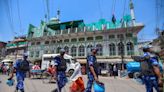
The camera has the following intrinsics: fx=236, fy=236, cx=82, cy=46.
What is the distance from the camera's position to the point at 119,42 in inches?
1688

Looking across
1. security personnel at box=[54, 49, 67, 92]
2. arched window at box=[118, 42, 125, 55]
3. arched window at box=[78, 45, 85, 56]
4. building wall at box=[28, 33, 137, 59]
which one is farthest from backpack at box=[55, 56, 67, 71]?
arched window at box=[78, 45, 85, 56]

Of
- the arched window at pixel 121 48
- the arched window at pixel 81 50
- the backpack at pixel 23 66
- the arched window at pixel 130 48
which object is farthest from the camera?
the arched window at pixel 81 50

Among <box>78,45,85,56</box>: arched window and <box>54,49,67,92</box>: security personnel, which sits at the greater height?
<box>54,49,67,92</box>: security personnel

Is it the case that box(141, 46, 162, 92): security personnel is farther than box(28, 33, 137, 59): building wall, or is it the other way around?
box(28, 33, 137, 59): building wall

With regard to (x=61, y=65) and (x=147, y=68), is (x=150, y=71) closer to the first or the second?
(x=147, y=68)

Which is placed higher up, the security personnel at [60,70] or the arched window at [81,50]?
the security personnel at [60,70]

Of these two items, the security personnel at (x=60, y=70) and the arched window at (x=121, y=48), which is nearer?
the security personnel at (x=60, y=70)

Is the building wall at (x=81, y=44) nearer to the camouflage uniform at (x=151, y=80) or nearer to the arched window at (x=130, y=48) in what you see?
the arched window at (x=130, y=48)

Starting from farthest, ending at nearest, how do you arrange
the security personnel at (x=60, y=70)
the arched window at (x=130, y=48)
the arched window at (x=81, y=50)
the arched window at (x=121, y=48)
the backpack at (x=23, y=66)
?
→ the arched window at (x=81, y=50) → the arched window at (x=130, y=48) → the arched window at (x=121, y=48) → the backpack at (x=23, y=66) → the security personnel at (x=60, y=70)

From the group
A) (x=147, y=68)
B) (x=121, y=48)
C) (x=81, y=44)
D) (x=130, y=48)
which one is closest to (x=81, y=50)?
(x=81, y=44)

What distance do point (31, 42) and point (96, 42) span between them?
17.0 metres

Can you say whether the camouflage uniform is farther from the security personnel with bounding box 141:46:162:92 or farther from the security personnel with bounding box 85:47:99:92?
the security personnel with bounding box 85:47:99:92

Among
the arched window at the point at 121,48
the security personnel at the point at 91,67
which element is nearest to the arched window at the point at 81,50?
the arched window at the point at 121,48

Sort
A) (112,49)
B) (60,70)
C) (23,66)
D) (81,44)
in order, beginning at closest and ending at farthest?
(60,70)
(23,66)
(112,49)
(81,44)
